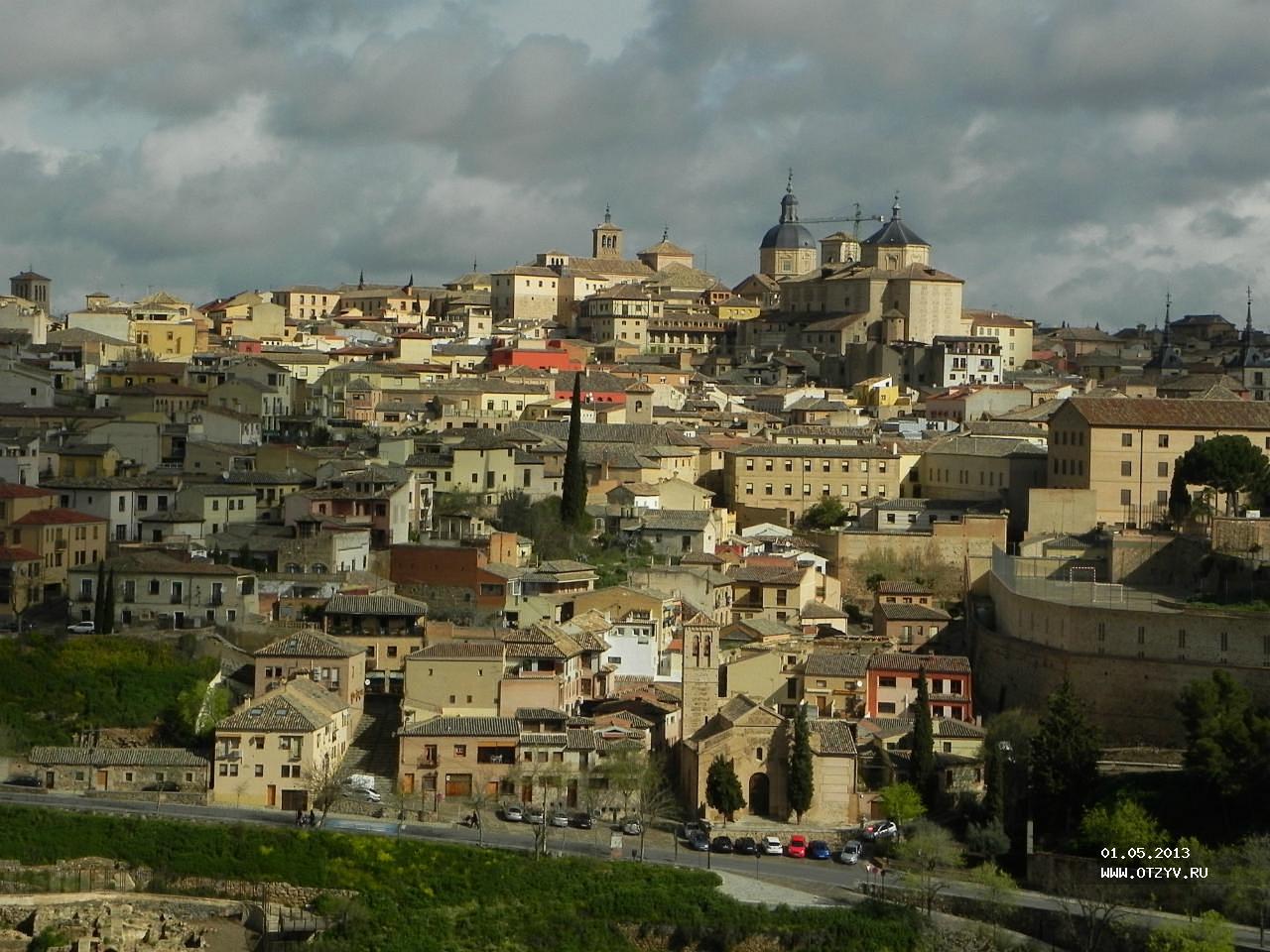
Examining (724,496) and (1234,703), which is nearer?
(1234,703)

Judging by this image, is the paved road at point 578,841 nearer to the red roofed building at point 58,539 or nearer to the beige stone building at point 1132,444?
the red roofed building at point 58,539

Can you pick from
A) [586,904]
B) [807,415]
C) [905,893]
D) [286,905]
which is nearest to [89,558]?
[286,905]

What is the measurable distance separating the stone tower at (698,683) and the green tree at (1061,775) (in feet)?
17.4

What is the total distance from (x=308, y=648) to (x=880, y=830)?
9.15 metres

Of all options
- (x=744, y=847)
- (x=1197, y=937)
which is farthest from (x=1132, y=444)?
Answer: (x=1197, y=937)

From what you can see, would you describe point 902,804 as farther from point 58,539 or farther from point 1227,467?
point 58,539

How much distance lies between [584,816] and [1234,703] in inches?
374

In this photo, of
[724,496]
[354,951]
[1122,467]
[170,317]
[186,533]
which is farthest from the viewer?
[170,317]

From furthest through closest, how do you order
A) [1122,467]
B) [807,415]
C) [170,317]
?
[170,317], [807,415], [1122,467]

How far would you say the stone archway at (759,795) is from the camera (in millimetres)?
35625

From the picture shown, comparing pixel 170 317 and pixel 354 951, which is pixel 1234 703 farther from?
pixel 170 317

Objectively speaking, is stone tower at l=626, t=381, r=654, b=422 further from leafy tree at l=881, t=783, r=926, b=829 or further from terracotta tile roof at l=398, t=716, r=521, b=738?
leafy tree at l=881, t=783, r=926, b=829

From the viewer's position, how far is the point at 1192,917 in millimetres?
Answer: 32219

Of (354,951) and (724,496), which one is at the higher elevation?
(724,496)
